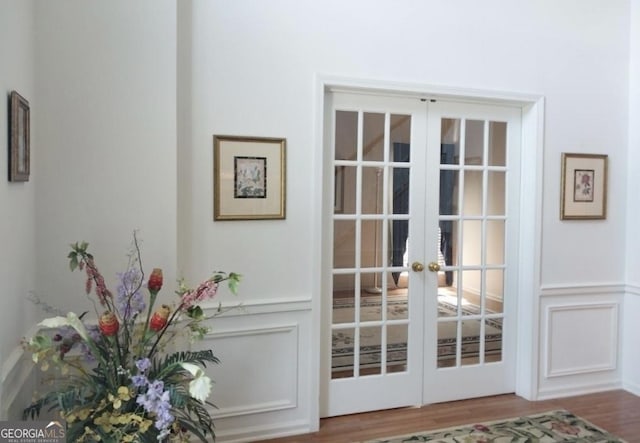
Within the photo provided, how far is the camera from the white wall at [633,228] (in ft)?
11.5

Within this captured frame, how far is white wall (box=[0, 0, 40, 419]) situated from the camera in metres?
1.75

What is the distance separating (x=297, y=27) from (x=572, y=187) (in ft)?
7.44

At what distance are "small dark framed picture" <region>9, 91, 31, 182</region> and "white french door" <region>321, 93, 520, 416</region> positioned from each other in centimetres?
167

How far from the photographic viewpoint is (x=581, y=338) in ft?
11.7

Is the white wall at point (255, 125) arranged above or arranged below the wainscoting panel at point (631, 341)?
above

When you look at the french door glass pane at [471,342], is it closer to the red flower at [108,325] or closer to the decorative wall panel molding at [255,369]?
the decorative wall panel molding at [255,369]

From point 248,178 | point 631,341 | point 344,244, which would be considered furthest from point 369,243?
point 631,341

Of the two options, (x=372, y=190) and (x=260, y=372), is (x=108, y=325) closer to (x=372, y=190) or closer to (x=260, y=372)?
(x=260, y=372)

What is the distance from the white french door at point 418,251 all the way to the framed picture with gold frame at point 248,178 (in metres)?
0.40

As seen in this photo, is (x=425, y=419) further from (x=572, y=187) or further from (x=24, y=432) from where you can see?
(x=24, y=432)

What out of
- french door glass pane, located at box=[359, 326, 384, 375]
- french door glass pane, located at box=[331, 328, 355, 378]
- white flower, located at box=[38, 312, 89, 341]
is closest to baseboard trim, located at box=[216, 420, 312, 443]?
french door glass pane, located at box=[331, 328, 355, 378]

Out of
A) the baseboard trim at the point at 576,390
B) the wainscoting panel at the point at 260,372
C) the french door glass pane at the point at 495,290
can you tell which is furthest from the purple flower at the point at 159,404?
the baseboard trim at the point at 576,390

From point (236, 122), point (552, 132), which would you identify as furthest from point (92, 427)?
point (552, 132)

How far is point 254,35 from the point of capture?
2764mm
